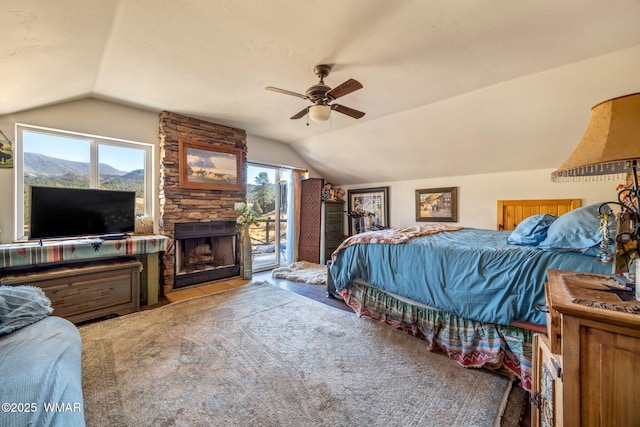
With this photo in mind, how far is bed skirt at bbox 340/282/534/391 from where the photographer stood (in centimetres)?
171

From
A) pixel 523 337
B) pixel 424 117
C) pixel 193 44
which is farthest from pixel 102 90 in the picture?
pixel 523 337

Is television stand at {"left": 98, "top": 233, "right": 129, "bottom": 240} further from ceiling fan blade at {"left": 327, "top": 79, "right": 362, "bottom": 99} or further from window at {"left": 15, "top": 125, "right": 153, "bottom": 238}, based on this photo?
ceiling fan blade at {"left": 327, "top": 79, "right": 362, "bottom": 99}

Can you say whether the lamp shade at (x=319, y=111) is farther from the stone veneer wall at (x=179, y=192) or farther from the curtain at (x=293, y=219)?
the curtain at (x=293, y=219)

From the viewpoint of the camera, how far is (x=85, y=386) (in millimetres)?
1638

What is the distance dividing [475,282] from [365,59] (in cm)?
209

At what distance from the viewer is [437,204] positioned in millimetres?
4648

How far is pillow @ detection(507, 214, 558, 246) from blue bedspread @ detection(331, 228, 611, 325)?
110 millimetres

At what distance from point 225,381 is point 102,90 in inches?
133

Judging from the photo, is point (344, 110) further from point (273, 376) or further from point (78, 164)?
point (78, 164)

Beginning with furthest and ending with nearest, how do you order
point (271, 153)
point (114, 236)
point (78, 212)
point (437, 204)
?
1. point (271, 153)
2. point (437, 204)
3. point (114, 236)
4. point (78, 212)

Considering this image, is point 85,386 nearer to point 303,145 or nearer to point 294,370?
point 294,370

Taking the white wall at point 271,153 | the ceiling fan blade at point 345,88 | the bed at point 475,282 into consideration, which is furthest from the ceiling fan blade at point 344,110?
the white wall at point 271,153

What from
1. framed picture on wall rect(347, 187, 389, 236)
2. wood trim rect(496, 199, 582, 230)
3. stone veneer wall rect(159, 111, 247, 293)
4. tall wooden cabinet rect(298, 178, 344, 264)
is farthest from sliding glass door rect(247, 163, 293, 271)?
wood trim rect(496, 199, 582, 230)

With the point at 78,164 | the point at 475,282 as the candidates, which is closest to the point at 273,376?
the point at 475,282
